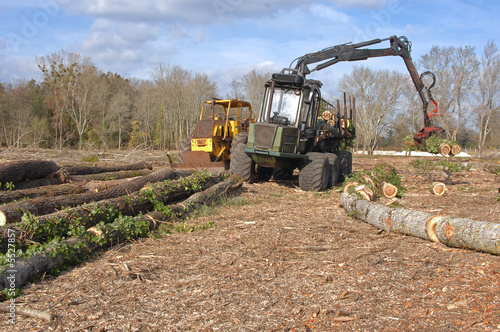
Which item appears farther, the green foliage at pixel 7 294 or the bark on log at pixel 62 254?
the bark on log at pixel 62 254

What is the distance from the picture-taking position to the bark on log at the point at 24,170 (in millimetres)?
7668

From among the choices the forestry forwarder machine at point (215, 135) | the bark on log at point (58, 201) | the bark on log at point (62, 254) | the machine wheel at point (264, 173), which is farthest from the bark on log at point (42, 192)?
the machine wheel at point (264, 173)

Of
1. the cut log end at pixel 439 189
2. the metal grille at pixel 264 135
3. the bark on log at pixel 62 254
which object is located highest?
the metal grille at pixel 264 135

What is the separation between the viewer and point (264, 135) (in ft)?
31.8

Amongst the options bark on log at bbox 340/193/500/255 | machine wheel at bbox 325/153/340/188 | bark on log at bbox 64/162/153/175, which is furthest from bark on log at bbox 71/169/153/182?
bark on log at bbox 340/193/500/255

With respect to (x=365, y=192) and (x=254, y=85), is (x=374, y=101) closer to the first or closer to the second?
(x=254, y=85)

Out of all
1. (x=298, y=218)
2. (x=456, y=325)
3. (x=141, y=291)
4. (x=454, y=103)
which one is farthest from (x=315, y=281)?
(x=454, y=103)

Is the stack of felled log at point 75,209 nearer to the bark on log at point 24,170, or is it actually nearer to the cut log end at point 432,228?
the bark on log at point 24,170

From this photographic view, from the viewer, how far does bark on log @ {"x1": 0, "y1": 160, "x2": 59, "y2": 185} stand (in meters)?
7.67

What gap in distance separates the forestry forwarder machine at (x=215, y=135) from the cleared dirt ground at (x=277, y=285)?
5.78 m

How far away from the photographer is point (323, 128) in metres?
11.2

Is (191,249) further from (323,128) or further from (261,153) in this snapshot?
(323,128)

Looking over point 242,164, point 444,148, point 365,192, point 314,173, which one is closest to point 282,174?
point 242,164

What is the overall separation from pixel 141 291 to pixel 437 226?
3759 mm
